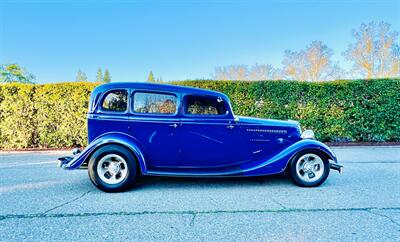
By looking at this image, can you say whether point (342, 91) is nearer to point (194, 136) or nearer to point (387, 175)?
point (387, 175)

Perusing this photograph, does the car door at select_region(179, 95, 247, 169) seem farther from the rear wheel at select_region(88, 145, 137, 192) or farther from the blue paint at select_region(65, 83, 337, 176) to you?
the rear wheel at select_region(88, 145, 137, 192)

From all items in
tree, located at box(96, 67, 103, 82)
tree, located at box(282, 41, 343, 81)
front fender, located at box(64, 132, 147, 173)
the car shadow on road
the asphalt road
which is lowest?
the asphalt road

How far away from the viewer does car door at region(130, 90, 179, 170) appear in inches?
165

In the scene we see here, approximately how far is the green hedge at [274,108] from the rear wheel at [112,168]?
16.7 ft

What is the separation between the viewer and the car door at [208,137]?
4258mm

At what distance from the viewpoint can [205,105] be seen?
4.44 m

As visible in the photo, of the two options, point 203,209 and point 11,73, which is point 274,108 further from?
point 11,73

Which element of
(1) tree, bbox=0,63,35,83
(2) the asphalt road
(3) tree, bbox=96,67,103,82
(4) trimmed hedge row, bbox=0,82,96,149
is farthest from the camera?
(3) tree, bbox=96,67,103,82

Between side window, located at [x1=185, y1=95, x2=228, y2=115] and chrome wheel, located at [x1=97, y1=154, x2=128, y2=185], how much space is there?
139 cm

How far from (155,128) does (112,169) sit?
0.95 metres

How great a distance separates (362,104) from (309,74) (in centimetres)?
1501

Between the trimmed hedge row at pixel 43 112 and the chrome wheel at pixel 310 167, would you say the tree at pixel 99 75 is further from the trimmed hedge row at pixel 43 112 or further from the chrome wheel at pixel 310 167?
the chrome wheel at pixel 310 167

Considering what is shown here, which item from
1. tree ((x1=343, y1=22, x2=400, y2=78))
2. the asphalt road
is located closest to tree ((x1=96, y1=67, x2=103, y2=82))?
tree ((x1=343, y1=22, x2=400, y2=78))

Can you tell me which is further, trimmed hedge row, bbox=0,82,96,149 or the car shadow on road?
trimmed hedge row, bbox=0,82,96,149
